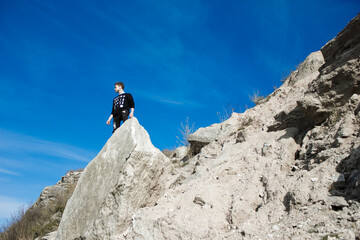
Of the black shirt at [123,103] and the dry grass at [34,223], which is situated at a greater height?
the black shirt at [123,103]

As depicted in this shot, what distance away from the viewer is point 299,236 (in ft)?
12.0

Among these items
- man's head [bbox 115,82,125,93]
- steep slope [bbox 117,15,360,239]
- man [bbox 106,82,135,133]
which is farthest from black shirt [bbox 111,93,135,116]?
steep slope [bbox 117,15,360,239]

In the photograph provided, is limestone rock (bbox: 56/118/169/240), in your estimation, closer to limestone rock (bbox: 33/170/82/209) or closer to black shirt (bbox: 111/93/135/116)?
black shirt (bbox: 111/93/135/116)

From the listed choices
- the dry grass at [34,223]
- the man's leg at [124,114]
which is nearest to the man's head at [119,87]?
the man's leg at [124,114]

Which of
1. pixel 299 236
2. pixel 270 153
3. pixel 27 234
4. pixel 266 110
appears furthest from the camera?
pixel 27 234

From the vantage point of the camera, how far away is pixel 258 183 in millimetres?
5520

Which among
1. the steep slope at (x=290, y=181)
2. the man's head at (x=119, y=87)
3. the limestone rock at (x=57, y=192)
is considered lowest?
the steep slope at (x=290, y=181)

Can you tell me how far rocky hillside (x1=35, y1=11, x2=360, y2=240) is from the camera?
4.13 metres

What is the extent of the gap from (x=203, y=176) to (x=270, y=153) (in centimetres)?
160

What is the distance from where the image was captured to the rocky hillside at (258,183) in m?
4.13

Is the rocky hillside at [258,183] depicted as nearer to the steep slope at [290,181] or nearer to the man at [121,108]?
the steep slope at [290,181]

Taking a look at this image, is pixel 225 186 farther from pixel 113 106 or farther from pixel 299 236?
pixel 113 106

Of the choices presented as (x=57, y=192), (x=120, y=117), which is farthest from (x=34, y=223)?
(x=120, y=117)

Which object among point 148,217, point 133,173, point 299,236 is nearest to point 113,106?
point 133,173
